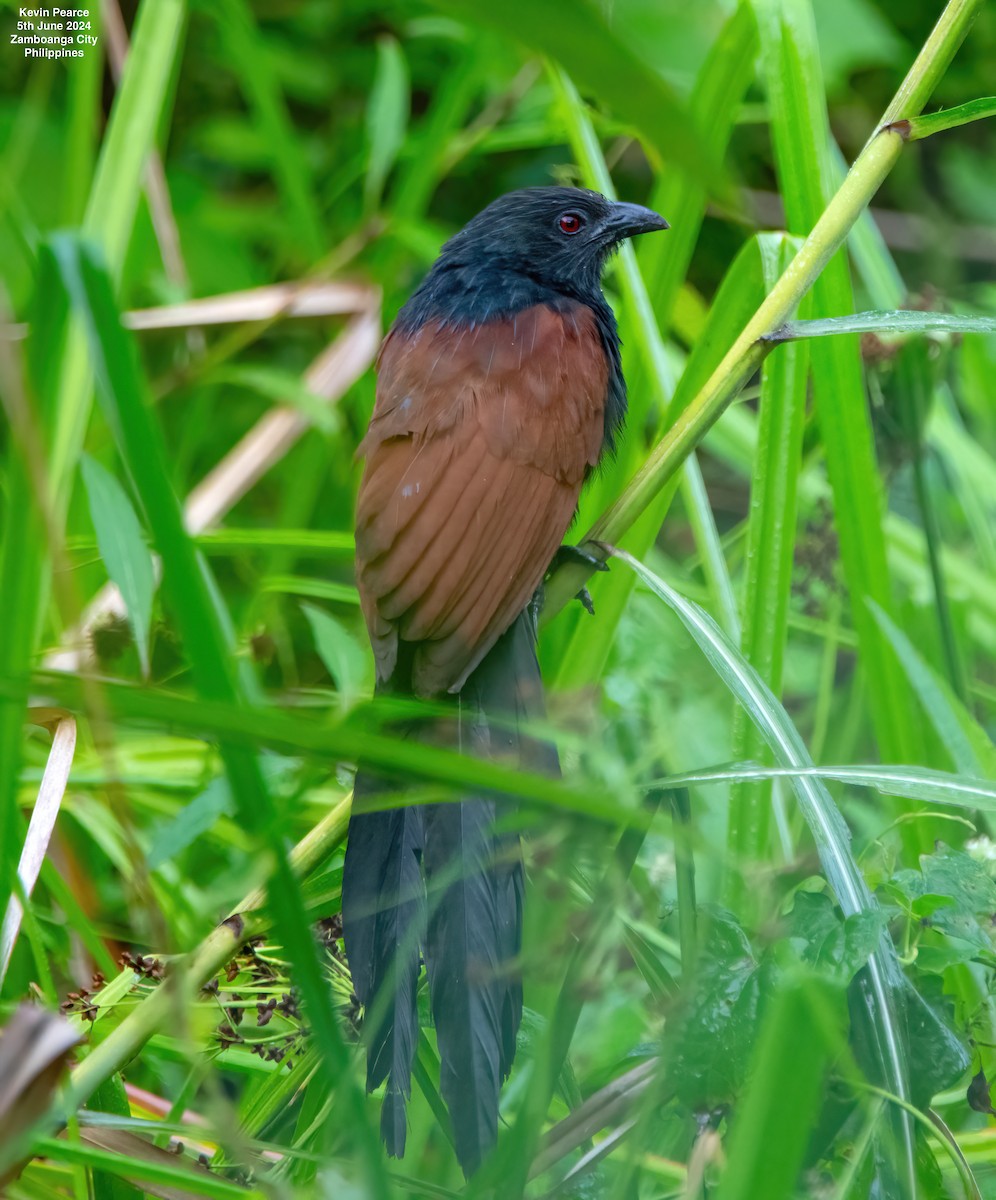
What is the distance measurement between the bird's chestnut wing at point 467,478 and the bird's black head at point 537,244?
162 mm

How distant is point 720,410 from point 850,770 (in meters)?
0.37

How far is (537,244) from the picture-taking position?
1.87m

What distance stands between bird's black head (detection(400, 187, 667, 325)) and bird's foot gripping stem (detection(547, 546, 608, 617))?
0.49 metres

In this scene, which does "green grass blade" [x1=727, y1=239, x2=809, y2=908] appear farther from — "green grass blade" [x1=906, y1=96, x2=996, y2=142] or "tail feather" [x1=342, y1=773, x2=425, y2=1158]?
"tail feather" [x1=342, y1=773, x2=425, y2=1158]

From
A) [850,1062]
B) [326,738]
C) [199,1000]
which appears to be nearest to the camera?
[326,738]

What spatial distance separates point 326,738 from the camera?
20.4 inches

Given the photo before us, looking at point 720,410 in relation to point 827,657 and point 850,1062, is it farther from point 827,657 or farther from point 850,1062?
point 827,657

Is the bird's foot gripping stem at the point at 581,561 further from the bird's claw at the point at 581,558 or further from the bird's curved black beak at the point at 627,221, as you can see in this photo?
the bird's curved black beak at the point at 627,221

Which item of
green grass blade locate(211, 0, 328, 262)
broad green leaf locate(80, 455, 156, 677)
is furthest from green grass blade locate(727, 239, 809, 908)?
green grass blade locate(211, 0, 328, 262)

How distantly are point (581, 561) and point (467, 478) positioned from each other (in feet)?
0.64

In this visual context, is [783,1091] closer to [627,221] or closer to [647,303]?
[647,303]

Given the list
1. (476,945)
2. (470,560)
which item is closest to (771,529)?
(470,560)

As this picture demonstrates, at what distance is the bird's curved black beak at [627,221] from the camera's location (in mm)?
1806

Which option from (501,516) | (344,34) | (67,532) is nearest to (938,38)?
(501,516)
